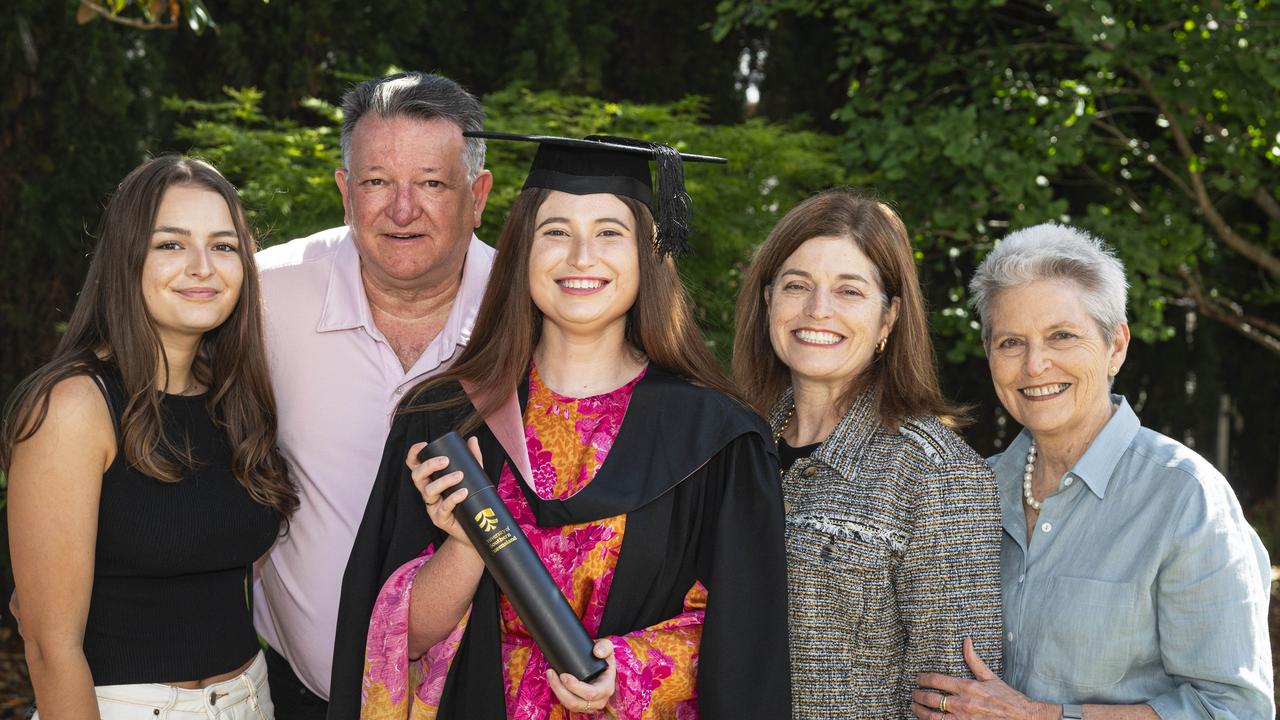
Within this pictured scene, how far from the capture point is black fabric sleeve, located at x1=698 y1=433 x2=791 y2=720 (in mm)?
2137

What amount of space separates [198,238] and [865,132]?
367 cm

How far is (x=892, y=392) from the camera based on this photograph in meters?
2.52

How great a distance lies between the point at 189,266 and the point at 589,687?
1240mm

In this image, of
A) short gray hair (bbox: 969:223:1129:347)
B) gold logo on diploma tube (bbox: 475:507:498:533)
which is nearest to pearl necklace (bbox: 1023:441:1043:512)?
short gray hair (bbox: 969:223:1129:347)

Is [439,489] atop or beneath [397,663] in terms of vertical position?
atop

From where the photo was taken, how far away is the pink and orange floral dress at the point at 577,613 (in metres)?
2.15

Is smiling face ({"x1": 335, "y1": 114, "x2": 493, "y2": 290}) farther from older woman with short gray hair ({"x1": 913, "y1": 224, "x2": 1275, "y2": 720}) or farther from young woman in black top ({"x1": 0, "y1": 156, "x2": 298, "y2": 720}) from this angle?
older woman with short gray hair ({"x1": 913, "y1": 224, "x2": 1275, "y2": 720})

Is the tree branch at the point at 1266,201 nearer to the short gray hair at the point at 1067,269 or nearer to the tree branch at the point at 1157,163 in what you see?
the tree branch at the point at 1157,163

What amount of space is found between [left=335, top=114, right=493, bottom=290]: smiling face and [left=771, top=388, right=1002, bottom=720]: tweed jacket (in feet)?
4.08

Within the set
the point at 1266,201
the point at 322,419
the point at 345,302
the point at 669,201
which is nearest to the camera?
the point at 669,201

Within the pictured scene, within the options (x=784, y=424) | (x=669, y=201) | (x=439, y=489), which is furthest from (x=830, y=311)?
(x=439, y=489)

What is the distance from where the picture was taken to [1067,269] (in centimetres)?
240

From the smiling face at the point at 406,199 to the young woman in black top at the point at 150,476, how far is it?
42 centimetres

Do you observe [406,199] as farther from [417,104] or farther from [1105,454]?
[1105,454]
